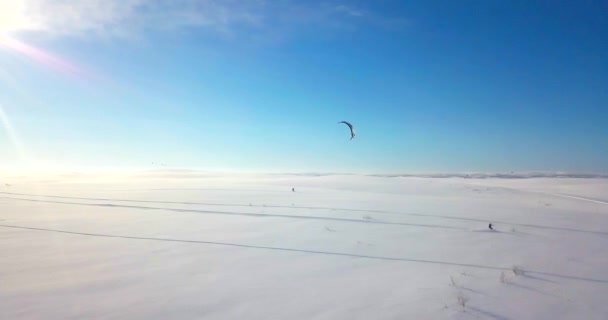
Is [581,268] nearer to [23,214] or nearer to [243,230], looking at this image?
[243,230]

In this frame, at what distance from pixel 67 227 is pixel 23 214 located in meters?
3.56

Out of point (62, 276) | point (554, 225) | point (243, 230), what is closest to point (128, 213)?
point (243, 230)

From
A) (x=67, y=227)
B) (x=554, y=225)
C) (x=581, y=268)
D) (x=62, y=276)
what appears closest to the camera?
(x=62, y=276)

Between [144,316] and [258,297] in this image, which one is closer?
[144,316]

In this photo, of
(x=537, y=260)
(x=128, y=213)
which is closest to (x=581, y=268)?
(x=537, y=260)

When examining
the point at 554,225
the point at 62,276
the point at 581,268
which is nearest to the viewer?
the point at 62,276

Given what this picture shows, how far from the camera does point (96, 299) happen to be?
433 cm

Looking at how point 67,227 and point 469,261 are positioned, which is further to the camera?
point 67,227

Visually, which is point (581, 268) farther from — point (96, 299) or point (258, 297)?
point (96, 299)

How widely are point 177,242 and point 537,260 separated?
6655 mm

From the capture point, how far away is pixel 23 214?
11430 mm

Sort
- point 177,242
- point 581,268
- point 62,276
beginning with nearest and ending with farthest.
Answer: point 62,276, point 581,268, point 177,242

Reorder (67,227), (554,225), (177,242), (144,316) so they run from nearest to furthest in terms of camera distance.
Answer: (144,316), (177,242), (67,227), (554,225)

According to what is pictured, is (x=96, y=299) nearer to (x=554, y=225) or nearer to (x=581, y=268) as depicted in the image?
(x=581, y=268)
